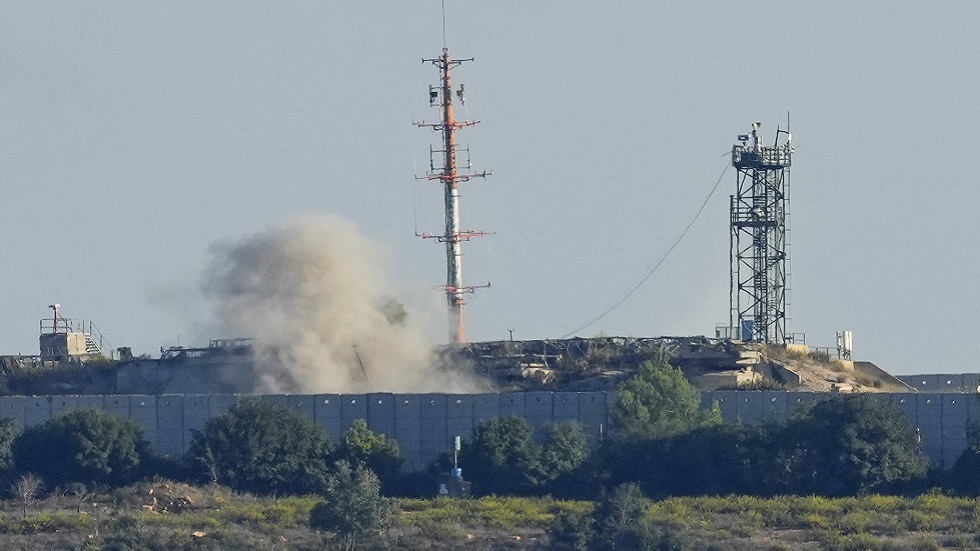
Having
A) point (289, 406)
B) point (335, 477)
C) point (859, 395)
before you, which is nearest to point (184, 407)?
point (289, 406)

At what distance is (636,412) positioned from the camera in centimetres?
7175

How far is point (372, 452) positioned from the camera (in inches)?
2778

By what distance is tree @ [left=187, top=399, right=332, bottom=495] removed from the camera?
6981cm

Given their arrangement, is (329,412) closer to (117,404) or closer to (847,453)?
(117,404)

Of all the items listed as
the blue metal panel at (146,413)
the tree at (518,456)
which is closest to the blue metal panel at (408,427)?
the tree at (518,456)

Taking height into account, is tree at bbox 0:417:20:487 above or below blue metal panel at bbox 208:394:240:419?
below

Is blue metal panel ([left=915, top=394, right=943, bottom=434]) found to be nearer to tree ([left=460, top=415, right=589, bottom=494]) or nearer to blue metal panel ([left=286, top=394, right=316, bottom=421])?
tree ([left=460, top=415, right=589, bottom=494])

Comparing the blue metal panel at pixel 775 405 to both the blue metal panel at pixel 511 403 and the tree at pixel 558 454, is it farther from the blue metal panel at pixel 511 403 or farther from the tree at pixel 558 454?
the blue metal panel at pixel 511 403

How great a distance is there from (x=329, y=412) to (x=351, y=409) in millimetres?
708

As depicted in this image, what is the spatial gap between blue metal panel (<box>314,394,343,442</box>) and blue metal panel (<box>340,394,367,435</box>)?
0.12 m

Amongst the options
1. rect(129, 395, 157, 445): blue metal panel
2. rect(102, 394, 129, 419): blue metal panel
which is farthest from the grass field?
rect(102, 394, 129, 419): blue metal panel

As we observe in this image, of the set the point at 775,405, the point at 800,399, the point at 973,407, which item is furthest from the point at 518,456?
the point at 973,407

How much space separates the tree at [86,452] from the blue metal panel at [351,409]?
5732 mm

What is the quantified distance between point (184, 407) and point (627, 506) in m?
18.4
